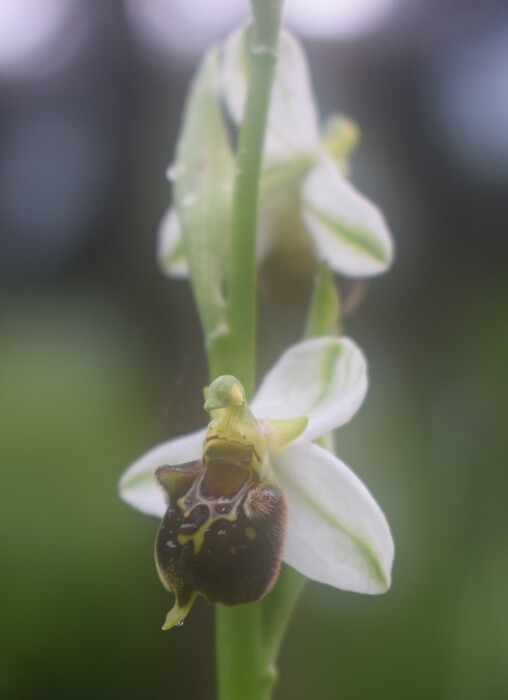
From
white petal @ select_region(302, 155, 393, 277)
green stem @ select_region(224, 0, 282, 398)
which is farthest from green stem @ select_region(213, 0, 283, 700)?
white petal @ select_region(302, 155, 393, 277)

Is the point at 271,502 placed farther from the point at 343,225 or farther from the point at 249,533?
the point at 343,225

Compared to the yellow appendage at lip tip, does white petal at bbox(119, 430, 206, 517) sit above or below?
above

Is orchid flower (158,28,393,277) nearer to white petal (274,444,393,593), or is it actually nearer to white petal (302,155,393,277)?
white petal (302,155,393,277)

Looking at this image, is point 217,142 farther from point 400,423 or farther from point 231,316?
point 400,423

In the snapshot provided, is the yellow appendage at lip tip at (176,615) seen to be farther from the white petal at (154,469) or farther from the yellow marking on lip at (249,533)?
the white petal at (154,469)

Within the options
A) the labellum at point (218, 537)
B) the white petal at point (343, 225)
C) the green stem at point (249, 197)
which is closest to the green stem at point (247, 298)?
the green stem at point (249, 197)

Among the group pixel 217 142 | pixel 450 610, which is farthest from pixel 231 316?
pixel 450 610

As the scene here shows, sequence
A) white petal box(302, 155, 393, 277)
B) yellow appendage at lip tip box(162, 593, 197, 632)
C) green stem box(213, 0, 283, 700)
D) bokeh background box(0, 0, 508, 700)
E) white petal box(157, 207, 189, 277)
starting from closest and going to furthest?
yellow appendage at lip tip box(162, 593, 197, 632), green stem box(213, 0, 283, 700), white petal box(302, 155, 393, 277), white petal box(157, 207, 189, 277), bokeh background box(0, 0, 508, 700)
